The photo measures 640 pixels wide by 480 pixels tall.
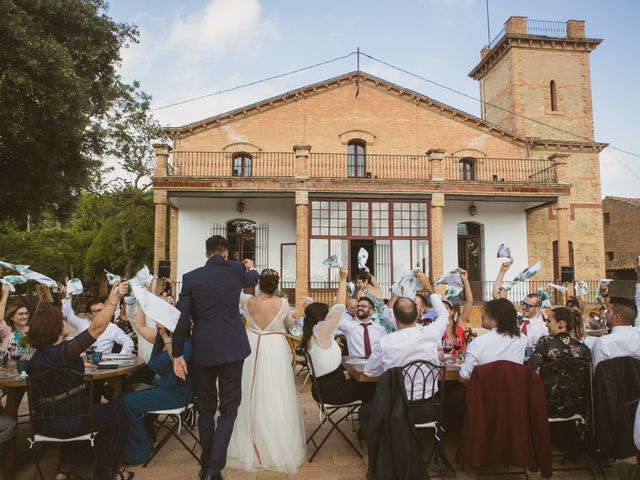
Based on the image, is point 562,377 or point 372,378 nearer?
point 562,377

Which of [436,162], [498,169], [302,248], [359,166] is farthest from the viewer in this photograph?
[498,169]

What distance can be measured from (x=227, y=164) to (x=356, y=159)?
501cm

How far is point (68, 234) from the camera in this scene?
88.2 ft

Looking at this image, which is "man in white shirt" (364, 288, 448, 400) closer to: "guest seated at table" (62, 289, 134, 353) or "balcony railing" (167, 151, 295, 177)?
"guest seated at table" (62, 289, 134, 353)

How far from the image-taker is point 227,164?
17.8m

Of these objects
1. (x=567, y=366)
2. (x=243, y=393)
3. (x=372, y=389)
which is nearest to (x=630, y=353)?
(x=567, y=366)

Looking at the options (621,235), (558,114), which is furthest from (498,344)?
(621,235)

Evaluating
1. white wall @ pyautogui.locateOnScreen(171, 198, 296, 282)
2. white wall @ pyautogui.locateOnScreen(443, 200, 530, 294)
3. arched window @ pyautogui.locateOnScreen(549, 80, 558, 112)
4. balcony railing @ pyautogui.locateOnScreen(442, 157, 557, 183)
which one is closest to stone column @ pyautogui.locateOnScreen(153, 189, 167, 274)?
white wall @ pyautogui.locateOnScreen(171, 198, 296, 282)

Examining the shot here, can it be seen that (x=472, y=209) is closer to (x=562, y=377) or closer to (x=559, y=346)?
(x=559, y=346)

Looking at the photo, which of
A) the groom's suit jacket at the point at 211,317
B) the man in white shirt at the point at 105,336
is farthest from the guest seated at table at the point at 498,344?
the man in white shirt at the point at 105,336

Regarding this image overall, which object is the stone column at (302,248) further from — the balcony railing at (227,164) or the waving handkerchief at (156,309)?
the waving handkerchief at (156,309)

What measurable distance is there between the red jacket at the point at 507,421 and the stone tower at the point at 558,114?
16.3m

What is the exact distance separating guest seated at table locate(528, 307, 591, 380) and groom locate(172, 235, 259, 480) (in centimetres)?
242

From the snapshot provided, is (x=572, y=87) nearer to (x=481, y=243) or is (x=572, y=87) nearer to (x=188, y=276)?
(x=481, y=243)
